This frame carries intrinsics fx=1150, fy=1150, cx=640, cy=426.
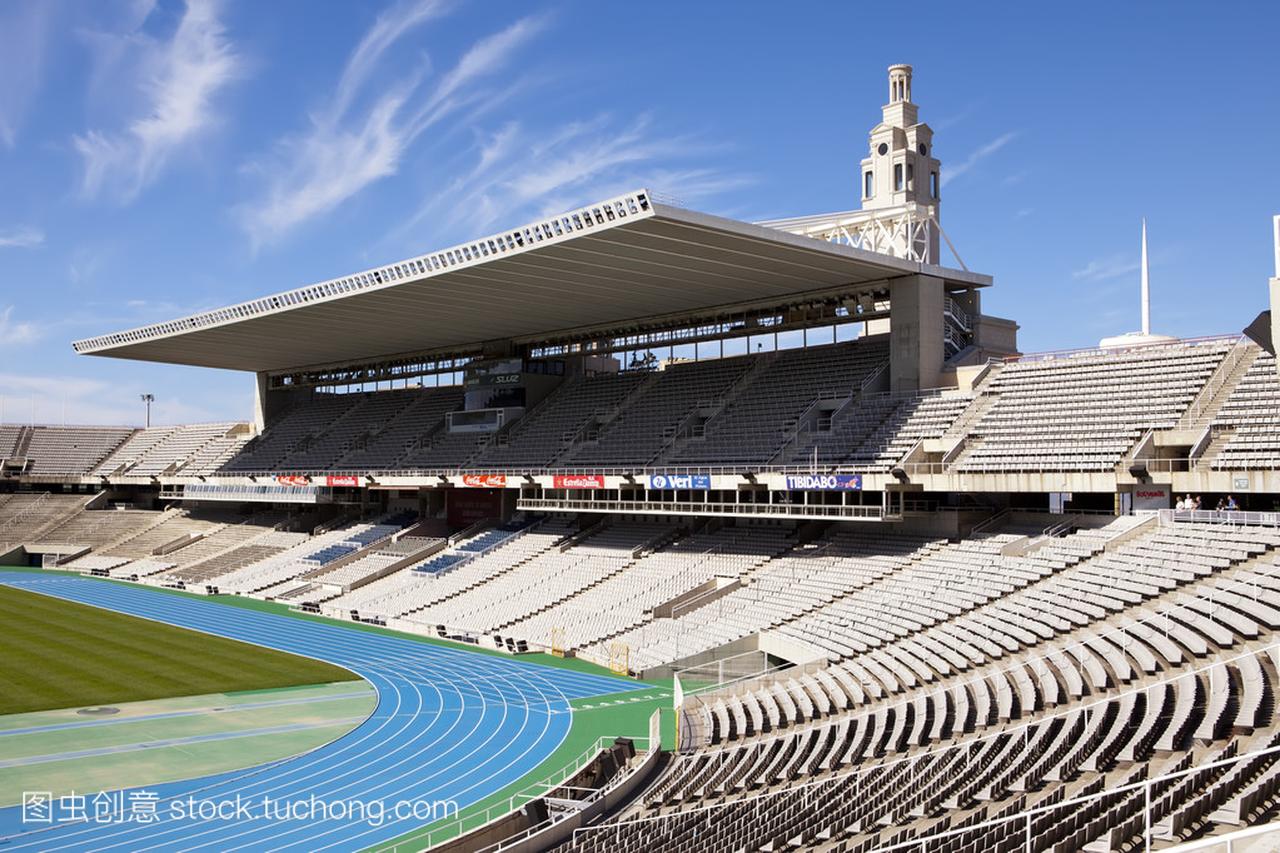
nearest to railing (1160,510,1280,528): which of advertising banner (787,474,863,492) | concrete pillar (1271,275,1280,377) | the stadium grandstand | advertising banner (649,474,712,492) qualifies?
the stadium grandstand

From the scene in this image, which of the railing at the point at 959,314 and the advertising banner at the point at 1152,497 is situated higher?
the railing at the point at 959,314

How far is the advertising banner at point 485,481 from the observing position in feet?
154

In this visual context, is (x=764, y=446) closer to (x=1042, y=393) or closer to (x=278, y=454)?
(x=1042, y=393)

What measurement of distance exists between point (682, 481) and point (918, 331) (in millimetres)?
9129

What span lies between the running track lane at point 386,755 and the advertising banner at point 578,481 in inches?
347

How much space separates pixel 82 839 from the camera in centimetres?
1767

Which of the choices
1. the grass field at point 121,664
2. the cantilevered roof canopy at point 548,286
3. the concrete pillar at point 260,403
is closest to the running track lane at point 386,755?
the grass field at point 121,664

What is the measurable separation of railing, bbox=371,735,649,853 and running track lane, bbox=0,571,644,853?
0.53 metres

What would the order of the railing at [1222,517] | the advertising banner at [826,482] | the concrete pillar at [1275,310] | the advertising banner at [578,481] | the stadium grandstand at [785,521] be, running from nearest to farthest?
1. the concrete pillar at [1275,310]
2. the stadium grandstand at [785,521]
3. the railing at [1222,517]
4. the advertising banner at [826,482]
5. the advertising banner at [578,481]

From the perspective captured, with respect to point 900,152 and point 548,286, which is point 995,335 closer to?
point 548,286

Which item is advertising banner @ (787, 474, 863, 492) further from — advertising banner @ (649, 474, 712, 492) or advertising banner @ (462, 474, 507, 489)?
advertising banner @ (462, 474, 507, 489)

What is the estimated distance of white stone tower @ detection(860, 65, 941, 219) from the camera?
7025cm

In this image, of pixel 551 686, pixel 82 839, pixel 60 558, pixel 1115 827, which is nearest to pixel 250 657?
pixel 551 686

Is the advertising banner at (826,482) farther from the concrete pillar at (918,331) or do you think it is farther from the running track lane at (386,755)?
the running track lane at (386,755)
